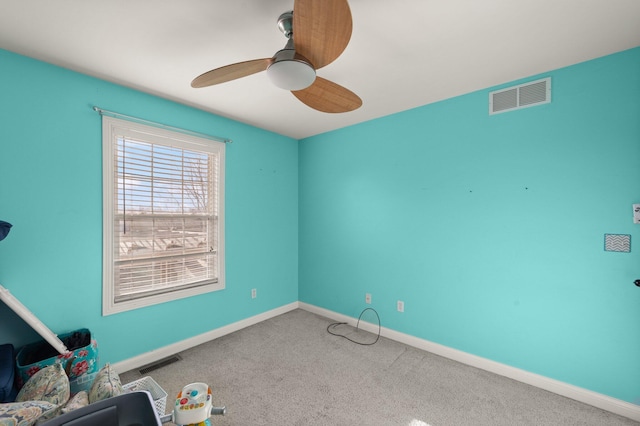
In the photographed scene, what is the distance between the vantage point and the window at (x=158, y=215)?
2404 mm

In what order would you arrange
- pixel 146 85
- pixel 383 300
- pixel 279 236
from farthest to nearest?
pixel 279 236 < pixel 383 300 < pixel 146 85

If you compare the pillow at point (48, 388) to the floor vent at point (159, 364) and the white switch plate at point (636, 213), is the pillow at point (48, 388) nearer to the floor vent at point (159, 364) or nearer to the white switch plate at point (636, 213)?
the floor vent at point (159, 364)

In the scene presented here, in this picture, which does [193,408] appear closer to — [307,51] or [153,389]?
[153,389]

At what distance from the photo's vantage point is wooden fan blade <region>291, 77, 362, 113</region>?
178 centimetres

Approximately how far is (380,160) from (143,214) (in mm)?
2493

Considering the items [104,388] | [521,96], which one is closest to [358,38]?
[521,96]

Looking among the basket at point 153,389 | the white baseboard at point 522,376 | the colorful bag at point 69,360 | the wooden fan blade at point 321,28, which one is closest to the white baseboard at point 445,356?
the white baseboard at point 522,376

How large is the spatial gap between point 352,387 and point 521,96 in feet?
9.00

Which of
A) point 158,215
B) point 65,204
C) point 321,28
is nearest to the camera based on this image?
point 321,28

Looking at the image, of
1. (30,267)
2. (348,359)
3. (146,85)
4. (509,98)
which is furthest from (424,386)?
(146,85)

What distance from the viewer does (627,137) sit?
6.31 ft

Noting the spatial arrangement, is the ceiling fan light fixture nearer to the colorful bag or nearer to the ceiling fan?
the ceiling fan

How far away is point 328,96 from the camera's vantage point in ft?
6.21

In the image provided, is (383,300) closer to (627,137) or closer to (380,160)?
(380,160)
